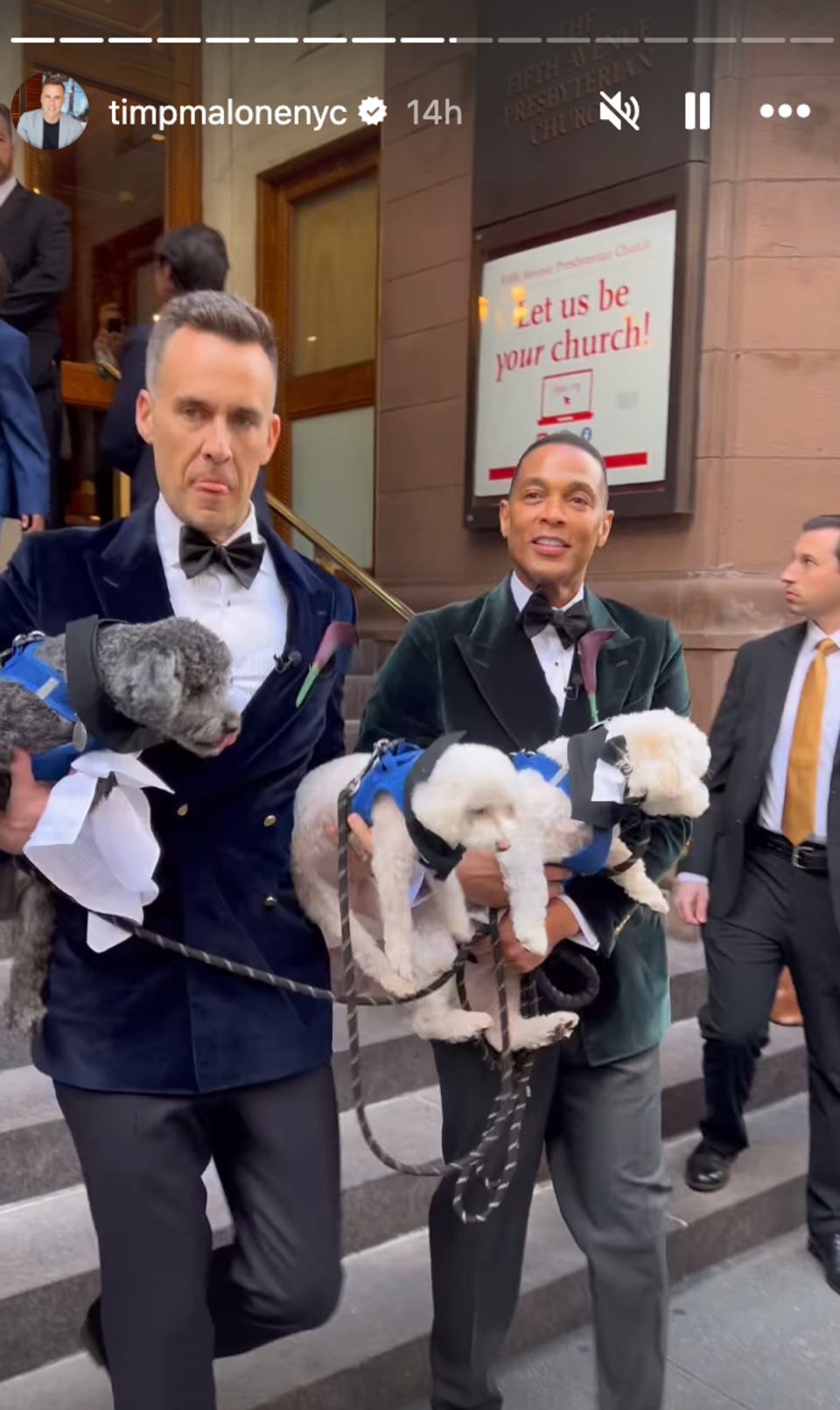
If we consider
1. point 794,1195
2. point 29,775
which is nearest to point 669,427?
point 794,1195

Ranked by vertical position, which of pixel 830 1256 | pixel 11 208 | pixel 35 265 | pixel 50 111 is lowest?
pixel 830 1256

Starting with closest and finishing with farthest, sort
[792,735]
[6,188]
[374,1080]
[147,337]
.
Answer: [792,735], [374,1080], [147,337], [6,188]

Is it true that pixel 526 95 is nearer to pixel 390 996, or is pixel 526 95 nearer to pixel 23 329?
pixel 23 329

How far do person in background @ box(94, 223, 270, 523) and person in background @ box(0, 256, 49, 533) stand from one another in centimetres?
29

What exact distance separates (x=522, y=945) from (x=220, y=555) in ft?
2.75

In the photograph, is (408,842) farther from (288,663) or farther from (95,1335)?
(95,1335)

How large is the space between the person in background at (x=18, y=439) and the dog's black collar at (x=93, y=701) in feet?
7.89

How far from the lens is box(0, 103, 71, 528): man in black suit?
5.00 meters

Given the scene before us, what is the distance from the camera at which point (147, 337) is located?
4164 mm

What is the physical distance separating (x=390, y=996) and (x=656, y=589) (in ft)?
12.1

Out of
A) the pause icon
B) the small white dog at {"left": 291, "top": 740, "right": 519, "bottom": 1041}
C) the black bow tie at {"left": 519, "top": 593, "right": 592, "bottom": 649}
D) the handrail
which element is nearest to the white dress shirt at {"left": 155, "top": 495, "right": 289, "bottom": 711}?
the small white dog at {"left": 291, "top": 740, "right": 519, "bottom": 1041}

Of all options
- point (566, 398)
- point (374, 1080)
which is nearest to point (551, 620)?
point (374, 1080)

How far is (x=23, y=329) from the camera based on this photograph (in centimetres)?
510

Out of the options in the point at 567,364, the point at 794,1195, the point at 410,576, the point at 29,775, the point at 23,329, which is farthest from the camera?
the point at 410,576
